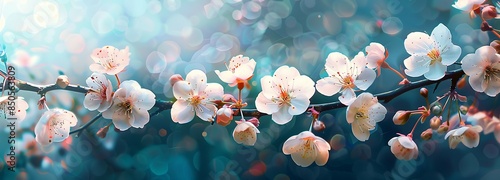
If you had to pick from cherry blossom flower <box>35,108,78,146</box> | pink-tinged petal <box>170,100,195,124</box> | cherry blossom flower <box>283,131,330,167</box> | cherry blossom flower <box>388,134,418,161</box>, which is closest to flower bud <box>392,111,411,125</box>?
cherry blossom flower <box>388,134,418,161</box>

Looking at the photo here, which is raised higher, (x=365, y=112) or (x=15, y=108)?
(x=365, y=112)

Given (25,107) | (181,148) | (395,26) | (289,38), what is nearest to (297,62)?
(289,38)

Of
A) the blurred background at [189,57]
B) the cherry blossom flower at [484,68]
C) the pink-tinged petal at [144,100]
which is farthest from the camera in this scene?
the blurred background at [189,57]

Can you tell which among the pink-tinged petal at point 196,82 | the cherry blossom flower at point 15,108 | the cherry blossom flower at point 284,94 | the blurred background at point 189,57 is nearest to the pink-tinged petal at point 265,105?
the cherry blossom flower at point 284,94

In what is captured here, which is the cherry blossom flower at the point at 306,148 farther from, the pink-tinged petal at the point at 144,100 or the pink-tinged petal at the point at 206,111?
the pink-tinged petal at the point at 144,100

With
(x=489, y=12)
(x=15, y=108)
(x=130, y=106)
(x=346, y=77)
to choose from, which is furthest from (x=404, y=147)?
(x=15, y=108)

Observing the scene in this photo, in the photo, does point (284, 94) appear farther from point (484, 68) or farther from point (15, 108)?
point (15, 108)
